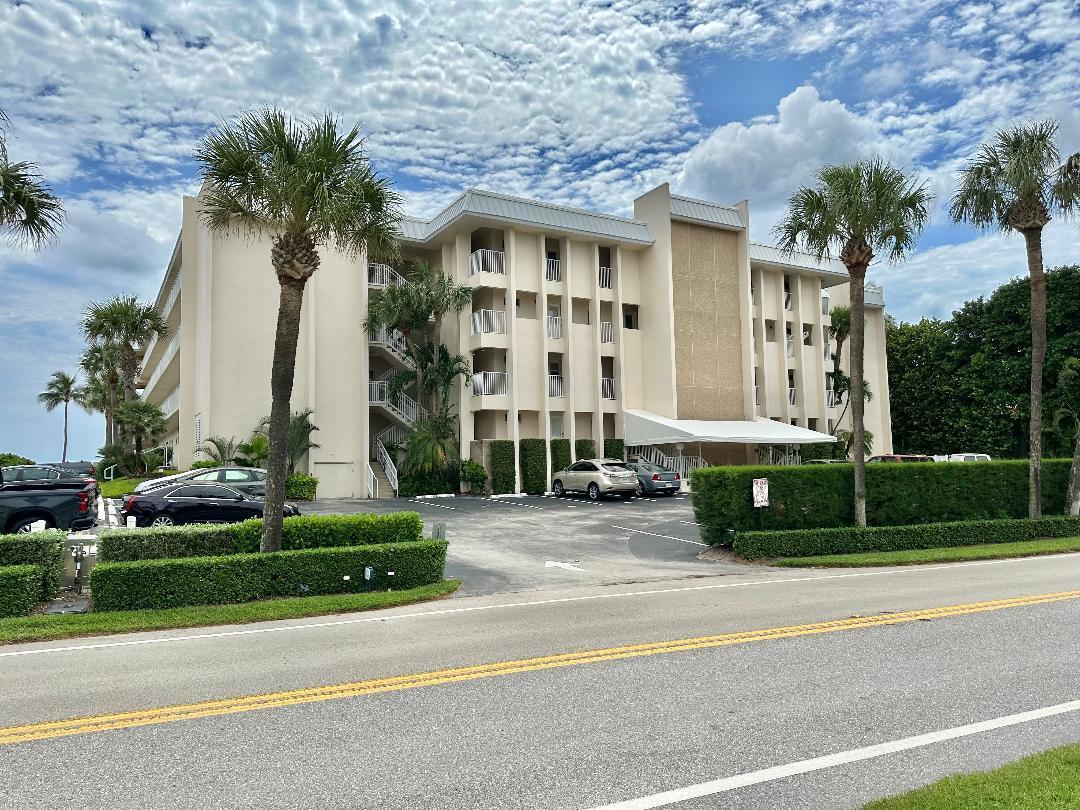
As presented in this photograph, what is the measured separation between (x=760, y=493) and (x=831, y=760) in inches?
523

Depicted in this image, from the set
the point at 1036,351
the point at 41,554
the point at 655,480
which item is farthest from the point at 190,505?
the point at 1036,351

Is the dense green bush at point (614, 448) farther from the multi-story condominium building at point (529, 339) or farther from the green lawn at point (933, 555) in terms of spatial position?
the green lawn at point (933, 555)

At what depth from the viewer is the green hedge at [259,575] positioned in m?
11.5

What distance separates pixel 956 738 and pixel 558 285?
31.5m

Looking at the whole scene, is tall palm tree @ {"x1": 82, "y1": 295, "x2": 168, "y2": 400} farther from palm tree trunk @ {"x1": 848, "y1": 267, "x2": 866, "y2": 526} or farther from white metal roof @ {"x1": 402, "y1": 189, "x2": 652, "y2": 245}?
palm tree trunk @ {"x1": 848, "y1": 267, "x2": 866, "y2": 526}

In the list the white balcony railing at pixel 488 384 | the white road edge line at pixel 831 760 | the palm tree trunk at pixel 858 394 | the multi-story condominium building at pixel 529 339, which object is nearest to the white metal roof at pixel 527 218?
the multi-story condominium building at pixel 529 339

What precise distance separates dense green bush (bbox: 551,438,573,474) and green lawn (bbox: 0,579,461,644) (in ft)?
72.2

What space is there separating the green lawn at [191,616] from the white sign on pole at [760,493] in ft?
27.1

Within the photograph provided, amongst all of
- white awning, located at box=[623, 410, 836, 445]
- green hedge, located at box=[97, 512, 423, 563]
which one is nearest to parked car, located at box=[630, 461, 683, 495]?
white awning, located at box=[623, 410, 836, 445]

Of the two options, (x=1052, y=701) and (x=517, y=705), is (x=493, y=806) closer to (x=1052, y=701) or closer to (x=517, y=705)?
(x=517, y=705)

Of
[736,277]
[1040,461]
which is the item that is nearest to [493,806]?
[1040,461]

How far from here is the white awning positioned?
33531 mm

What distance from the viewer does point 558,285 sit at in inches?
1412

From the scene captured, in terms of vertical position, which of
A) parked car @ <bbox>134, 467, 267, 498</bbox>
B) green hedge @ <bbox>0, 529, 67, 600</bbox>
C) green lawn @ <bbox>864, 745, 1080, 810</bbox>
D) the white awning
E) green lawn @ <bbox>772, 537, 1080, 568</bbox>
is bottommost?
green lawn @ <bbox>772, 537, 1080, 568</bbox>
